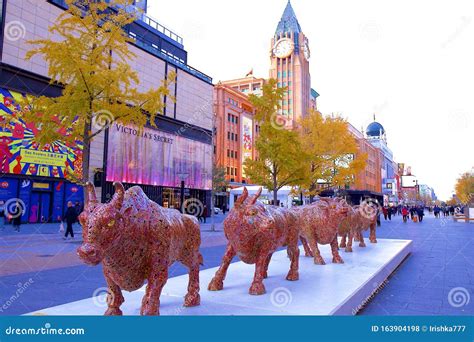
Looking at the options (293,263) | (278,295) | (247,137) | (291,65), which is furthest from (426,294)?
(291,65)

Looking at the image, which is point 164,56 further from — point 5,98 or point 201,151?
point 5,98

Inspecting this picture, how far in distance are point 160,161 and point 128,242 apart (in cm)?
3049

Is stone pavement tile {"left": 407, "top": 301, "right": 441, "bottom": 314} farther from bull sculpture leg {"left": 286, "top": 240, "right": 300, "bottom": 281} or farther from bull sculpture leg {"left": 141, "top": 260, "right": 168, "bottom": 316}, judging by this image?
bull sculpture leg {"left": 141, "top": 260, "right": 168, "bottom": 316}

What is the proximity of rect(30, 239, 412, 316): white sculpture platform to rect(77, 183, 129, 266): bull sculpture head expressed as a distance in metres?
1.39

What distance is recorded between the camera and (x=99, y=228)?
2656 millimetres

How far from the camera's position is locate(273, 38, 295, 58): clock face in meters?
79.4

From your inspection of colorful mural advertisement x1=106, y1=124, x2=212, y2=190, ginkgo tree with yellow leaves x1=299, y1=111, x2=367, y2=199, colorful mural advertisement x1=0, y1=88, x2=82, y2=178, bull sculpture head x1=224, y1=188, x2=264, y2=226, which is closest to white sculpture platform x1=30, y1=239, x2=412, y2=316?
bull sculpture head x1=224, y1=188, x2=264, y2=226

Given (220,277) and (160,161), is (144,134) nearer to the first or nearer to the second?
(160,161)

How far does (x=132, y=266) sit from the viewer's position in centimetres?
299

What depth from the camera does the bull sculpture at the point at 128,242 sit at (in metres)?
2.67

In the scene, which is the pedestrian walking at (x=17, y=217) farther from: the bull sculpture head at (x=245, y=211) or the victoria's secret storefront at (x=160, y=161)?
the bull sculpture head at (x=245, y=211)

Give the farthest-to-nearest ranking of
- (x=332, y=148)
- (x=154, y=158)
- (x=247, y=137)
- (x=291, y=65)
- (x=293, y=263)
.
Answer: (x=291, y=65) < (x=247, y=137) < (x=154, y=158) < (x=332, y=148) < (x=293, y=263)

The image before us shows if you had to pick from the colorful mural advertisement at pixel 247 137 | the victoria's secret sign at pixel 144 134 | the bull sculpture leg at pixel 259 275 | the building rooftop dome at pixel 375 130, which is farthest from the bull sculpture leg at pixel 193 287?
the building rooftop dome at pixel 375 130

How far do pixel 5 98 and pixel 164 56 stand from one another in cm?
1585
